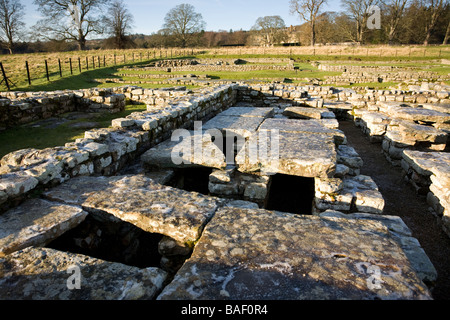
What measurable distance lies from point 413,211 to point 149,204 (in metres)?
3.91

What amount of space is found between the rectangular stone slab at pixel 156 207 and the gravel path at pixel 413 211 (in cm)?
Result: 233

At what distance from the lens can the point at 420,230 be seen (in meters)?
3.65

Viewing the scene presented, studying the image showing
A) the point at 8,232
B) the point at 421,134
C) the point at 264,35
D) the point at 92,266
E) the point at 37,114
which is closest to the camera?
the point at 92,266

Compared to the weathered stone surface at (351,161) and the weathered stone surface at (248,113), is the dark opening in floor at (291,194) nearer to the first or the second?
the weathered stone surface at (351,161)

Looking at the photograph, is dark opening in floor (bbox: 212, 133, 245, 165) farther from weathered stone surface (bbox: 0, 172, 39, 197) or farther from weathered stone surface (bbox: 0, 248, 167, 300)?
weathered stone surface (bbox: 0, 248, 167, 300)

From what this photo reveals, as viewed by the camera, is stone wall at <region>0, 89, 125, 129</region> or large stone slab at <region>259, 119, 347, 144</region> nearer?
large stone slab at <region>259, 119, 347, 144</region>

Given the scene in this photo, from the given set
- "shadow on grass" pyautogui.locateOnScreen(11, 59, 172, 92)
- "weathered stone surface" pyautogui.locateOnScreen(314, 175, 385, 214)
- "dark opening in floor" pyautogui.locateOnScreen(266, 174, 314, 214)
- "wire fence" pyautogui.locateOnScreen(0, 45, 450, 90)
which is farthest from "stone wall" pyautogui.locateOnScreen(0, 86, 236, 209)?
"wire fence" pyautogui.locateOnScreen(0, 45, 450, 90)

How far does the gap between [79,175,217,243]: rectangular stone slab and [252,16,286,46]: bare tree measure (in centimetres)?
6084

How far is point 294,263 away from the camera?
5.72 feet

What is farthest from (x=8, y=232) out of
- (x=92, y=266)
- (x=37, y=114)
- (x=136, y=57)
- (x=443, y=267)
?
(x=136, y=57)

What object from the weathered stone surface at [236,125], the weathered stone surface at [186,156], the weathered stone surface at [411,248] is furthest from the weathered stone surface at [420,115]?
the weathered stone surface at [186,156]

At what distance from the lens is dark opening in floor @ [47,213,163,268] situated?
2457mm
